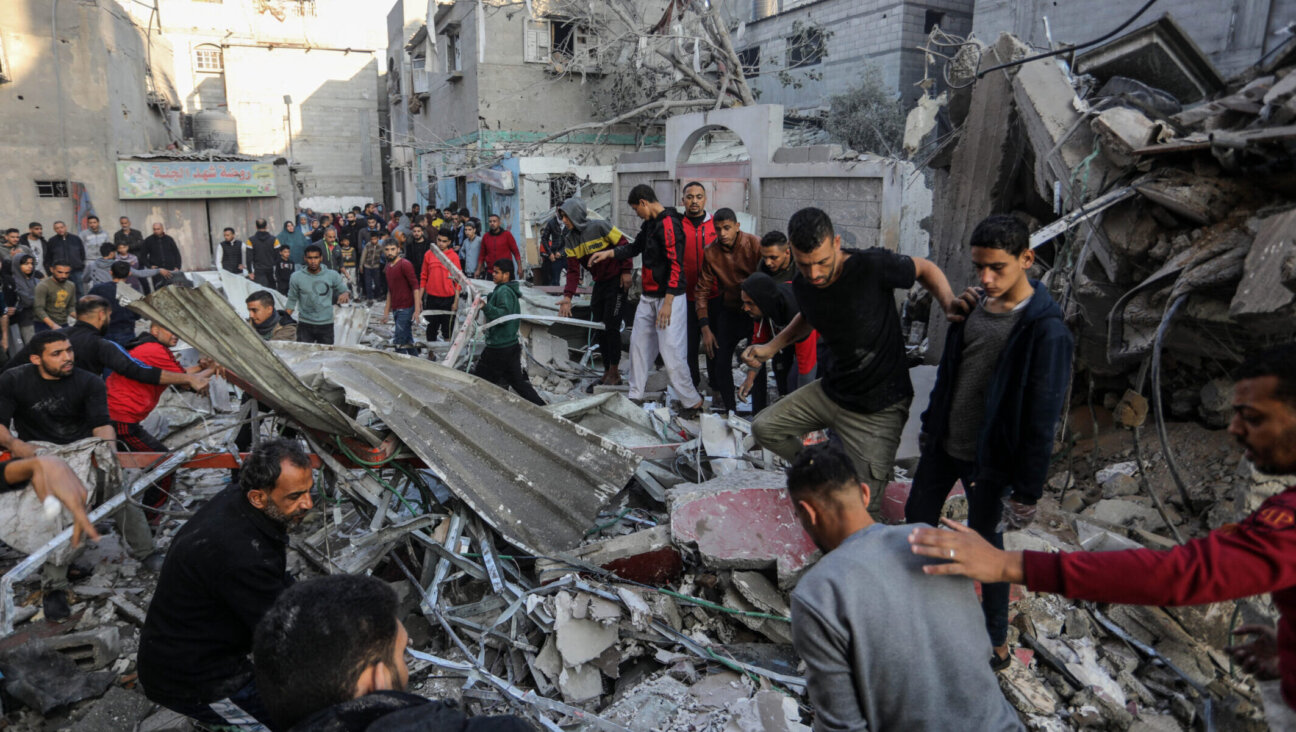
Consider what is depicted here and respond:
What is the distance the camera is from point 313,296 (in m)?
8.07

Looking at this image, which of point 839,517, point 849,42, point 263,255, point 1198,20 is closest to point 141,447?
point 839,517

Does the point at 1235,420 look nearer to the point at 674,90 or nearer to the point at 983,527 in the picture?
the point at 983,527

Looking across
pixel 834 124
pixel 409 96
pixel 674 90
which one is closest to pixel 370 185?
pixel 409 96

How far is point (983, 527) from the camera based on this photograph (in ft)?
9.98

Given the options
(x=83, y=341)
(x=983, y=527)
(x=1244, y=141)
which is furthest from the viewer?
(x=83, y=341)

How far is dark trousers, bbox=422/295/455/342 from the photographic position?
9.30 meters

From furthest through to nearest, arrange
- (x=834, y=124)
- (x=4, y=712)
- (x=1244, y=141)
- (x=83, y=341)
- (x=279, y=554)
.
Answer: (x=834, y=124) → (x=83, y=341) → (x=1244, y=141) → (x=4, y=712) → (x=279, y=554)

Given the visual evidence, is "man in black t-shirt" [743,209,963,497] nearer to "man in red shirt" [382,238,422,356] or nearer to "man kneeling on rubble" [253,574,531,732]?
"man kneeling on rubble" [253,574,531,732]

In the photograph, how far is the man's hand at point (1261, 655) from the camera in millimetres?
1886

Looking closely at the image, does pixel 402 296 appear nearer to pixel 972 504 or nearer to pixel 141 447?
pixel 141 447

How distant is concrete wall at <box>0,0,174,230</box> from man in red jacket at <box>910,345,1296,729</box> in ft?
66.9

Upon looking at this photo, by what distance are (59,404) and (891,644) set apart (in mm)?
4816

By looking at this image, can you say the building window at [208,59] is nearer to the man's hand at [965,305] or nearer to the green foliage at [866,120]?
the green foliage at [866,120]

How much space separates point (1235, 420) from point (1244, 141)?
2882 mm
